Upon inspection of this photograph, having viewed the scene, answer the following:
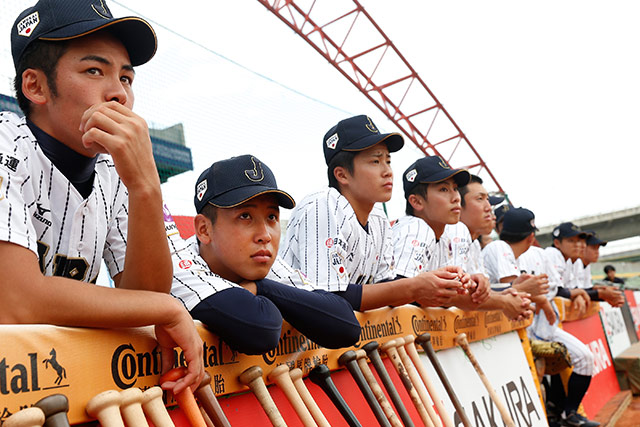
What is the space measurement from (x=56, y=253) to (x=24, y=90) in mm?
436

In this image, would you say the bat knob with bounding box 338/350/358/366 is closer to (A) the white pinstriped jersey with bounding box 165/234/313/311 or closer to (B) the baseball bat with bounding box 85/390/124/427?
(A) the white pinstriped jersey with bounding box 165/234/313/311

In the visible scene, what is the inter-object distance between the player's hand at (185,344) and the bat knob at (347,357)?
0.79m

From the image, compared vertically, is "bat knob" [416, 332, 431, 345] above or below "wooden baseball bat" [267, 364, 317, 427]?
above

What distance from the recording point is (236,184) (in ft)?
6.72

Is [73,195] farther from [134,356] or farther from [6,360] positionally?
[6,360]

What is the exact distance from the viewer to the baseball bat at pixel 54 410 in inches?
40.8

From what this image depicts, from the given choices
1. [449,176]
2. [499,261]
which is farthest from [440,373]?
[499,261]

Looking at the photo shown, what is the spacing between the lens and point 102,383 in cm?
122

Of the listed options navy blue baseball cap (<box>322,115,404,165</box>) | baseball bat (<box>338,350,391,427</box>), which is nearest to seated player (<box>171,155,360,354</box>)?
baseball bat (<box>338,350,391,427</box>)

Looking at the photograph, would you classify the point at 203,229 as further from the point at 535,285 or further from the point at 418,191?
the point at 535,285

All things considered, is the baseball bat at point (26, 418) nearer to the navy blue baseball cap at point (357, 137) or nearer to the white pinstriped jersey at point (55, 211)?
the white pinstriped jersey at point (55, 211)

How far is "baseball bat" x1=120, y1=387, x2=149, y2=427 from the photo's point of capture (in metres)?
1.15

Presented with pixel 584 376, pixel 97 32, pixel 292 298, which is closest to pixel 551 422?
pixel 584 376

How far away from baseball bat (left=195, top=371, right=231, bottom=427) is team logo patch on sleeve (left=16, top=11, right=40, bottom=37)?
985 mm
